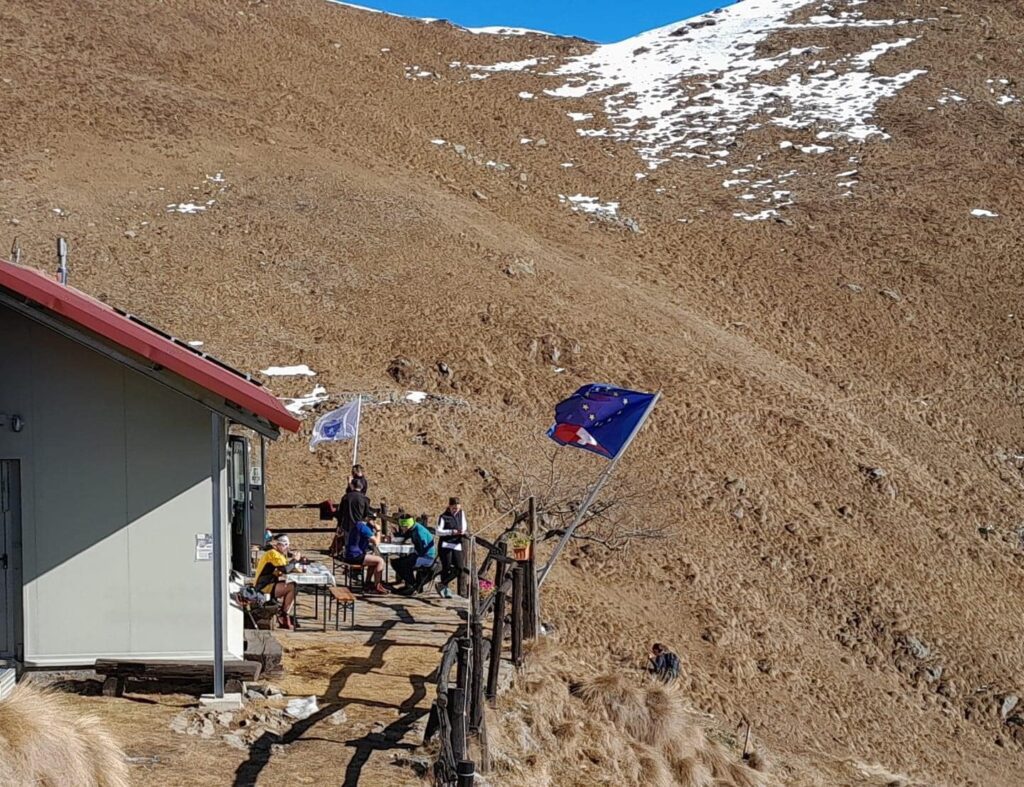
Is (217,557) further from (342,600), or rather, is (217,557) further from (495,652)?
(342,600)

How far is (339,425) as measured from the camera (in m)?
21.1

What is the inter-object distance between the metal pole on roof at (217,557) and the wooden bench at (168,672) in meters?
0.17

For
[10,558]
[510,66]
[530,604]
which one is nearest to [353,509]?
[530,604]

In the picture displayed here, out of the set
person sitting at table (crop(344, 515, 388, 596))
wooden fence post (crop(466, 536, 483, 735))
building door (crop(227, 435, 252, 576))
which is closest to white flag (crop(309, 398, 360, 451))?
building door (crop(227, 435, 252, 576))

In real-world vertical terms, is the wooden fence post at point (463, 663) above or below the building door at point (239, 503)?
below

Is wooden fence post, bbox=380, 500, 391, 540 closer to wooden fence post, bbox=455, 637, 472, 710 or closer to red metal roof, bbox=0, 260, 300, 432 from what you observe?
red metal roof, bbox=0, 260, 300, 432

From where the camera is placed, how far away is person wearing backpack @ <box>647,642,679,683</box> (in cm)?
1830

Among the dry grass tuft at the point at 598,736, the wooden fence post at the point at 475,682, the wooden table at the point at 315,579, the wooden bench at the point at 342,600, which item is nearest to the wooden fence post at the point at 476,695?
the wooden fence post at the point at 475,682

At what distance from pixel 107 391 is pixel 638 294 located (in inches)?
996

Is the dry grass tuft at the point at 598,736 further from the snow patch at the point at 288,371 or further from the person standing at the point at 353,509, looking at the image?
the snow patch at the point at 288,371

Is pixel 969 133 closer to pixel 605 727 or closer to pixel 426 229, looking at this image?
pixel 426 229

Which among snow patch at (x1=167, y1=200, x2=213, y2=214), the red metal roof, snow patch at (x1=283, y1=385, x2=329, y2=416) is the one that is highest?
snow patch at (x1=167, y1=200, x2=213, y2=214)

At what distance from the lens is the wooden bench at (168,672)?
1188 centimetres

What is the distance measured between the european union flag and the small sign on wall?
5.24m
